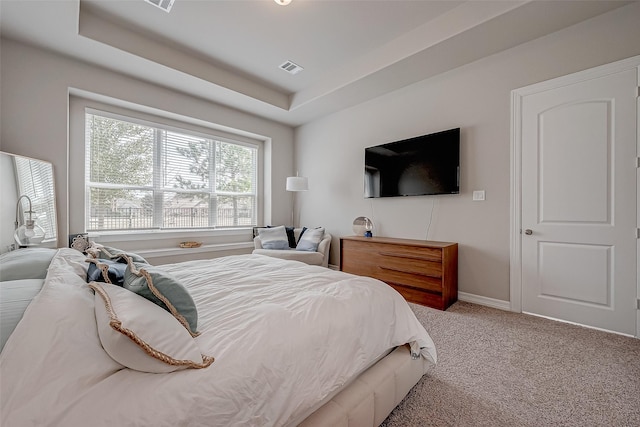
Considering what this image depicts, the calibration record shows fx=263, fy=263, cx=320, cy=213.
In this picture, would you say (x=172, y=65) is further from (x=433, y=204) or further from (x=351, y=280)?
(x=433, y=204)

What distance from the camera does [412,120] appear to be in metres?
3.59

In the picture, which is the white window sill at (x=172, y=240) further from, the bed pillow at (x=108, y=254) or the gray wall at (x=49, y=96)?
the bed pillow at (x=108, y=254)

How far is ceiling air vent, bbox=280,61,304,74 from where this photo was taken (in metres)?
3.49

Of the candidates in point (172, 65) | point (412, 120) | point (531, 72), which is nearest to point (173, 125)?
point (172, 65)

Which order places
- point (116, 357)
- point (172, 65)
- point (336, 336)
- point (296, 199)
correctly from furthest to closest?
point (296, 199)
point (172, 65)
point (336, 336)
point (116, 357)

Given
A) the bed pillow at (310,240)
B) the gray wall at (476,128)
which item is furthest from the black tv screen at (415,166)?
the bed pillow at (310,240)

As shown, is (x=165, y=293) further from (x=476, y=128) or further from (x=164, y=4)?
(x=476, y=128)

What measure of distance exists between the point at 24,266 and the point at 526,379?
2.99 m

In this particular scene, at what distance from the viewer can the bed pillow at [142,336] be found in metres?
0.75

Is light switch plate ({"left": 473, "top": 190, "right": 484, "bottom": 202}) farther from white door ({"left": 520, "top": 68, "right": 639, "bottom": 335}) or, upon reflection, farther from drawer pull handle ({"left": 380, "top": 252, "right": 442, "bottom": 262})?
drawer pull handle ({"left": 380, "top": 252, "right": 442, "bottom": 262})

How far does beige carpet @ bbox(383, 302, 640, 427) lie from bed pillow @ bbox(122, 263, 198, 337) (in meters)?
1.14

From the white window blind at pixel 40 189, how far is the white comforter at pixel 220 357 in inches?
57.6

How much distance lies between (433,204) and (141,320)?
3.31 meters

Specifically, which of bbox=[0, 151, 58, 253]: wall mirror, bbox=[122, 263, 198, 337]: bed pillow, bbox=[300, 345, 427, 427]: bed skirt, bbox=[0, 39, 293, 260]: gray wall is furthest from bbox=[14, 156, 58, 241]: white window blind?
bbox=[300, 345, 427, 427]: bed skirt
